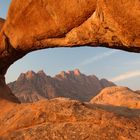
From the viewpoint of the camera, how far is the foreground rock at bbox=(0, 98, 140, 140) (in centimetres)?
912

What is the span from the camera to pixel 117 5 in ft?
26.0

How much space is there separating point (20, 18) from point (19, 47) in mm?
1721

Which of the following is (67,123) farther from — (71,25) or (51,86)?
(51,86)

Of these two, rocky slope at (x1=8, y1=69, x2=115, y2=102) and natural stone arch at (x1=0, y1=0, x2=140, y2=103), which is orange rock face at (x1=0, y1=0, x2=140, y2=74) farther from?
rocky slope at (x1=8, y1=69, x2=115, y2=102)

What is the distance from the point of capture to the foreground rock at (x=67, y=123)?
359 inches

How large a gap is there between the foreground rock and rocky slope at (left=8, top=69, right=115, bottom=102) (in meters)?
53.6

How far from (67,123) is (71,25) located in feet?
10.2

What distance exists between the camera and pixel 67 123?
9734mm

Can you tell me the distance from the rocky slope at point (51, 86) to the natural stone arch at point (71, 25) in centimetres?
5229

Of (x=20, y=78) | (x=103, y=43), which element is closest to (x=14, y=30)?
(x=103, y=43)

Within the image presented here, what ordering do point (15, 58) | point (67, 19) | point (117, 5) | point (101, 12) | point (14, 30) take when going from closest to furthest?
point (117, 5)
point (101, 12)
point (67, 19)
point (14, 30)
point (15, 58)

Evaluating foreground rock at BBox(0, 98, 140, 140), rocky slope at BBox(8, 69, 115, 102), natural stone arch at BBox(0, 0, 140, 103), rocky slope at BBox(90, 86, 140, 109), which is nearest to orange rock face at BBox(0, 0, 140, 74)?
natural stone arch at BBox(0, 0, 140, 103)

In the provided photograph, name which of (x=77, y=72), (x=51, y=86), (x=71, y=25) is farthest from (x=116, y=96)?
(x=77, y=72)

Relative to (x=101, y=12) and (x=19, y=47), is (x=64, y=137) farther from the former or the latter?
(x=19, y=47)
